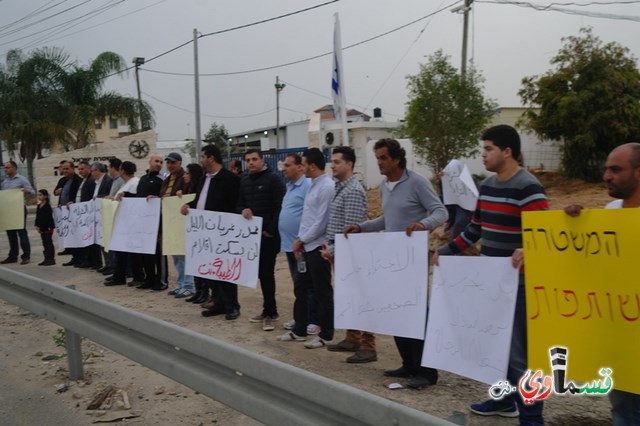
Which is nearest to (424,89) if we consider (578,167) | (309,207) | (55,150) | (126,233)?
(578,167)

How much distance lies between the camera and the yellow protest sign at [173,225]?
318 inches

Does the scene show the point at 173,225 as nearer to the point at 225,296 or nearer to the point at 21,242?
the point at 225,296

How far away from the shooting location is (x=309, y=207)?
5855mm

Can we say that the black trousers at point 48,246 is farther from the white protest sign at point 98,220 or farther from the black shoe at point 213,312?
the black shoe at point 213,312

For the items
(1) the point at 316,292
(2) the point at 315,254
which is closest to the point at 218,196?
(2) the point at 315,254

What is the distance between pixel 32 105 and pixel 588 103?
27.2 m

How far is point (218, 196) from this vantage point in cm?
725

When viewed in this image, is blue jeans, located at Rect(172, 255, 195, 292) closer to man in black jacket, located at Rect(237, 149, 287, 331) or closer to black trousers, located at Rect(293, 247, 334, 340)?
man in black jacket, located at Rect(237, 149, 287, 331)

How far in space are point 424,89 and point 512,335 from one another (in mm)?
15483

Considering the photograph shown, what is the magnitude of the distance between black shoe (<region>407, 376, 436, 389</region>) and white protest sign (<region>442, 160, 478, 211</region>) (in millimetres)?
4362

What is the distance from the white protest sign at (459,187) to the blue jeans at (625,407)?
5.60 metres

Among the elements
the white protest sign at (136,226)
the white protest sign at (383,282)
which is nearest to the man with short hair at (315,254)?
the white protest sign at (383,282)

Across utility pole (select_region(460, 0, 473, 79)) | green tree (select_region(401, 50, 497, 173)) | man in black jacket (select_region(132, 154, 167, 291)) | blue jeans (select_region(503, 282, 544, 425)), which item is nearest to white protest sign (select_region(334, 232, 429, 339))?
blue jeans (select_region(503, 282, 544, 425))

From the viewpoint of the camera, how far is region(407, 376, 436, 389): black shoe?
4.60 metres
